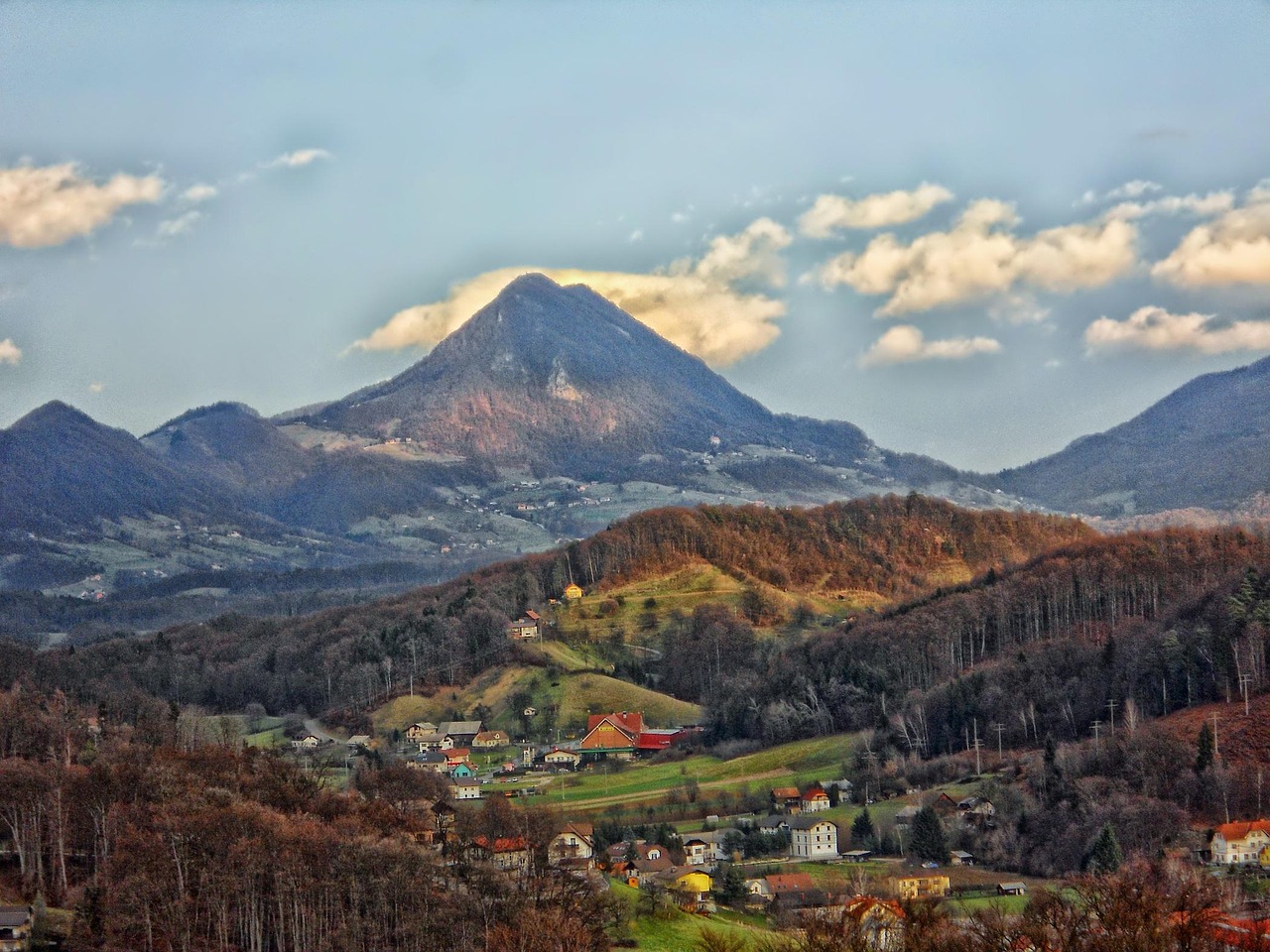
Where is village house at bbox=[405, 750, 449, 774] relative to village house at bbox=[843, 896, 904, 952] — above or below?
above

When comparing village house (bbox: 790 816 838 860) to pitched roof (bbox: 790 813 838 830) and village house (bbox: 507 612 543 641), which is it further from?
village house (bbox: 507 612 543 641)

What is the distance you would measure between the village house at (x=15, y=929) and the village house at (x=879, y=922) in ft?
70.0

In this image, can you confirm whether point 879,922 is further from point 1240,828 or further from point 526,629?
point 526,629

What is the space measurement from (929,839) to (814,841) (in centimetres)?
511

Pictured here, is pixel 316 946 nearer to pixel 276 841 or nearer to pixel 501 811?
pixel 276 841

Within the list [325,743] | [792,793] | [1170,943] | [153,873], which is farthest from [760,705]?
[1170,943]

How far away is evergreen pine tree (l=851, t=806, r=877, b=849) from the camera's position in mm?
65938

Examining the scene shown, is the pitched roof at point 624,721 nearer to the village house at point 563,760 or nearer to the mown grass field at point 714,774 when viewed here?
the village house at point 563,760

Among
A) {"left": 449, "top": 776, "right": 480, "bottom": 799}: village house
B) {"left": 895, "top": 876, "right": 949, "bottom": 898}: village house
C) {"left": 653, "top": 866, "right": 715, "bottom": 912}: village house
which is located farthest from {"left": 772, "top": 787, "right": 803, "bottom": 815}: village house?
{"left": 895, "top": 876, "right": 949, "bottom": 898}: village house

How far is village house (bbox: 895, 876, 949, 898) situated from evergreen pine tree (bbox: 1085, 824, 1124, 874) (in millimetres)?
5004

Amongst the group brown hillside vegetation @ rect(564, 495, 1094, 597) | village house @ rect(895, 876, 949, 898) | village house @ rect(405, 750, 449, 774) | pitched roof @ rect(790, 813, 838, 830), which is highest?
brown hillside vegetation @ rect(564, 495, 1094, 597)

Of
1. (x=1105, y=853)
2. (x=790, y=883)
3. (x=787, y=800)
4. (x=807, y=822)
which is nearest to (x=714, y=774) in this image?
(x=787, y=800)

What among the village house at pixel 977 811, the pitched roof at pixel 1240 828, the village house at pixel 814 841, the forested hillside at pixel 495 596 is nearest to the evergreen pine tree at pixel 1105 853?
the pitched roof at pixel 1240 828

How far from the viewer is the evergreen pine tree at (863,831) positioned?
6594 centimetres
